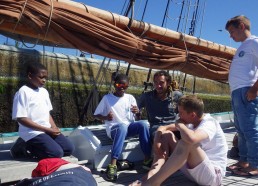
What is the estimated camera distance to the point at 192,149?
254 centimetres

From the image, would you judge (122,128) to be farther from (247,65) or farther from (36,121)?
(247,65)

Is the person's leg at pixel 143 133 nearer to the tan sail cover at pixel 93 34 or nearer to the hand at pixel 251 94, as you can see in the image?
the tan sail cover at pixel 93 34

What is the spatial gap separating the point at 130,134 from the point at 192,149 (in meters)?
1.13

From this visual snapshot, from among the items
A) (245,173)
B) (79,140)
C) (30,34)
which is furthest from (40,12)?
(245,173)

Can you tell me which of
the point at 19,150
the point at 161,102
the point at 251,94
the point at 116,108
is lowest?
the point at 19,150

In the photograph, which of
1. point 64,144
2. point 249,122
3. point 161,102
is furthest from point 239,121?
point 64,144

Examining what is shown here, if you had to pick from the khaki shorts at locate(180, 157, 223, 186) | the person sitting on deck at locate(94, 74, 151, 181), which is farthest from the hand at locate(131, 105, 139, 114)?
the khaki shorts at locate(180, 157, 223, 186)

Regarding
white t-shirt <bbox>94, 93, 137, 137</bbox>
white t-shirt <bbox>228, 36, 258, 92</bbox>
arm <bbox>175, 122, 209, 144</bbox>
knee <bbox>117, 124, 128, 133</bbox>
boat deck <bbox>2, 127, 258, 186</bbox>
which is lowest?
boat deck <bbox>2, 127, 258, 186</bbox>

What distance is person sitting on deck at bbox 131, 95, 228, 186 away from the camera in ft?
8.28

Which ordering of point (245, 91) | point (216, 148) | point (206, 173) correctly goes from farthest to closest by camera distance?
point (245, 91) < point (216, 148) < point (206, 173)

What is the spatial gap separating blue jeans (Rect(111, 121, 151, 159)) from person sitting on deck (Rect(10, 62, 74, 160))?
1.41ft

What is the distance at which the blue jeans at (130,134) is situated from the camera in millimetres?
3352

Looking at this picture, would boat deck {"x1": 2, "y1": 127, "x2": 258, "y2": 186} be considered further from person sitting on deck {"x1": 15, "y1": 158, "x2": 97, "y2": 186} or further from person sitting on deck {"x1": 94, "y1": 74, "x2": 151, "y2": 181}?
person sitting on deck {"x1": 15, "y1": 158, "x2": 97, "y2": 186}

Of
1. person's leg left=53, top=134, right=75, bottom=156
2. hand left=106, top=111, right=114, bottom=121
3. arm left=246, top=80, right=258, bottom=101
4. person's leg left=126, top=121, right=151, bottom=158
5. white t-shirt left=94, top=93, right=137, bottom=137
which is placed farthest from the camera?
white t-shirt left=94, top=93, right=137, bottom=137
